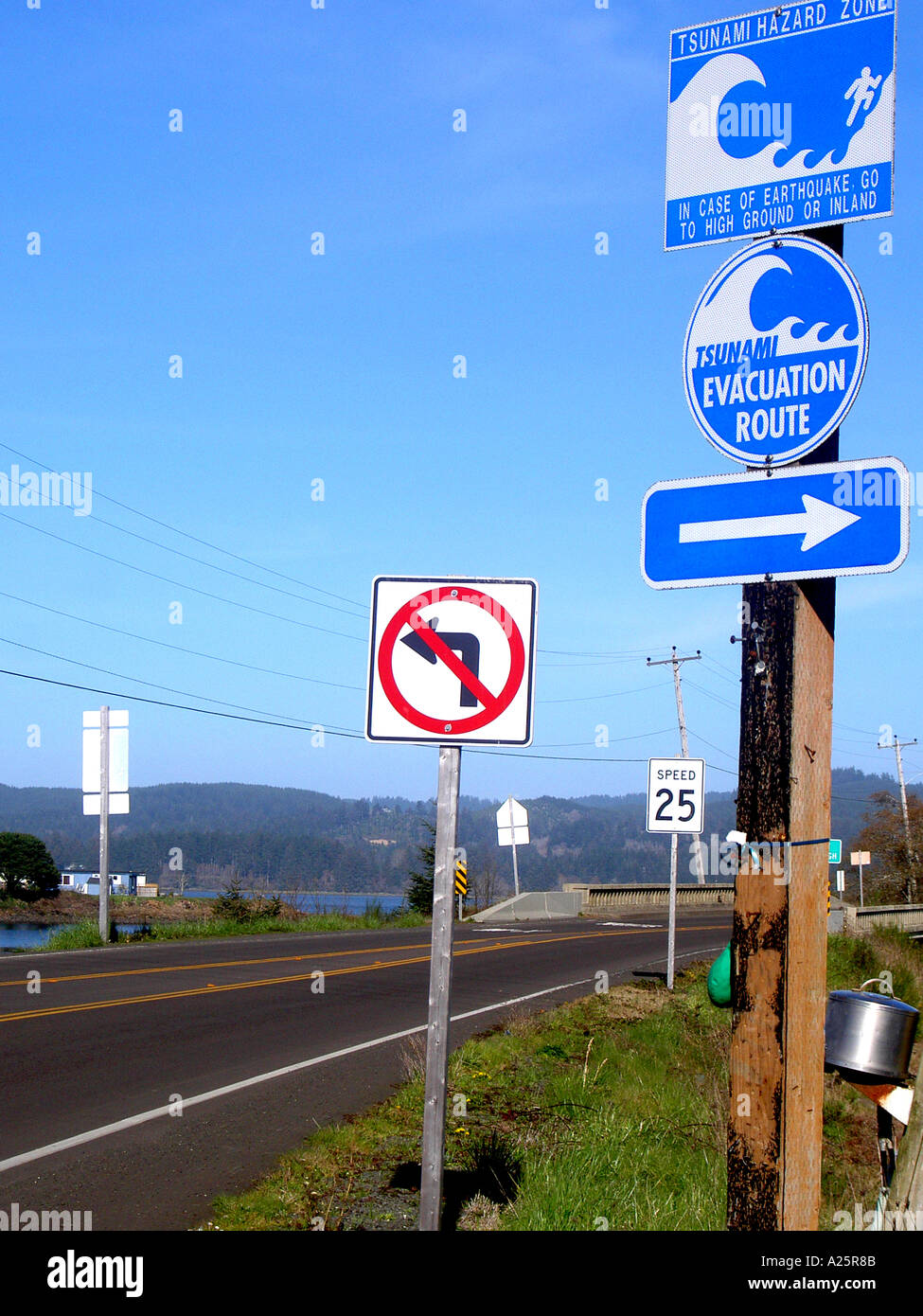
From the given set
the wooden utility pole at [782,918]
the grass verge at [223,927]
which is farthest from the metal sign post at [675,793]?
the wooden utility pole at [782,918]

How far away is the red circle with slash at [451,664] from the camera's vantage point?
4.56m

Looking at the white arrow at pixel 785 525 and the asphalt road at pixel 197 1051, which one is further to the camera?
the asphalt road at pixel 197 1051

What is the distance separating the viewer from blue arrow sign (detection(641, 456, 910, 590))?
3.32m

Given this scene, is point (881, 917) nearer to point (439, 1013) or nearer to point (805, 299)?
point (439, 1013)

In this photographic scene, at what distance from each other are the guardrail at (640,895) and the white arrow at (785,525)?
4391cm

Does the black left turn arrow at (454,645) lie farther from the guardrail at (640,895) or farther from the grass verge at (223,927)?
the guardrail at (640,895)

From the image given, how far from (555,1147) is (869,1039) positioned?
356cm

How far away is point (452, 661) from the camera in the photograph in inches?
183

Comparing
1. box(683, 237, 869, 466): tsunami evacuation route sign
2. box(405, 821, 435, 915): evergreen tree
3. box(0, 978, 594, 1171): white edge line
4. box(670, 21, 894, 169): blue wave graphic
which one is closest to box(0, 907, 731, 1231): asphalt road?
box(0, 978, 594, 1171): white edge line

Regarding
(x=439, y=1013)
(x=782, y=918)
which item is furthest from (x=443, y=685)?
(x=782, y=918)

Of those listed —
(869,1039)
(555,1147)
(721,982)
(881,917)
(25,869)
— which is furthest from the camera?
(25,869)

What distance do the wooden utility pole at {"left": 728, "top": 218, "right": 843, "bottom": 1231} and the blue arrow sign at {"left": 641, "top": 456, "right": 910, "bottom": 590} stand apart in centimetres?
11
